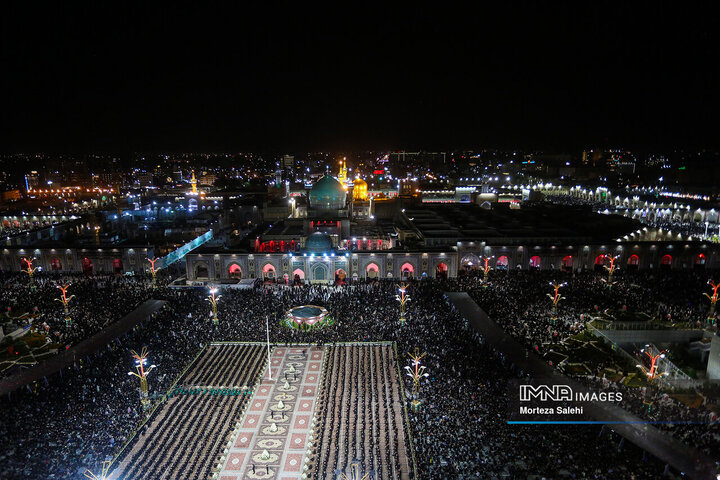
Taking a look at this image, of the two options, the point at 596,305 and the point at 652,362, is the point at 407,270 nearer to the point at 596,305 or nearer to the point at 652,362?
the point at 596,305

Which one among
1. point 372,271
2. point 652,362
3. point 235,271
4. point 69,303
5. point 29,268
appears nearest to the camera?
point 652,362

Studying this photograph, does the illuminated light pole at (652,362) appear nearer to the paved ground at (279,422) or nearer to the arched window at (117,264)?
the paved ground at (279,422)

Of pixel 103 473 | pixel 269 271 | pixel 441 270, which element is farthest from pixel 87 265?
pixel 103 473

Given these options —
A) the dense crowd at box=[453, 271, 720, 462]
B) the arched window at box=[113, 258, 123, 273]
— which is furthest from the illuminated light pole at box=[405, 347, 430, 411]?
the arched window at box=[113, 258, 123, 273]

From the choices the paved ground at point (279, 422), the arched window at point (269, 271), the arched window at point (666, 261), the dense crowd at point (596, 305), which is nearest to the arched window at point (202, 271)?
the arched window at point (269, 271)

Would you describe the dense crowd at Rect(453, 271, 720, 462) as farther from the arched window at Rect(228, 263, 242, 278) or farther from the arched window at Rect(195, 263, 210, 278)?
the arched window at Rect(195, 263, 210, 278)

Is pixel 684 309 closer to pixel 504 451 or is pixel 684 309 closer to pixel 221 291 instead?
pixel 504 451
